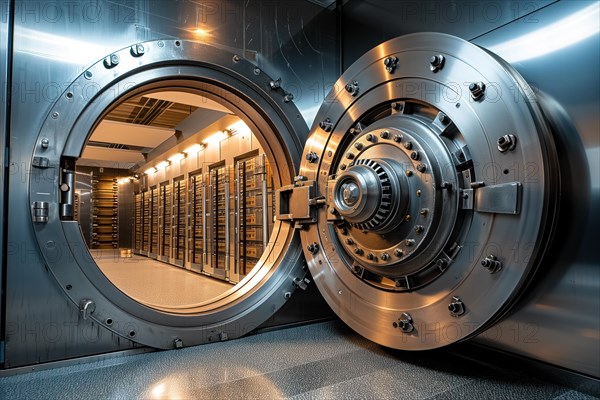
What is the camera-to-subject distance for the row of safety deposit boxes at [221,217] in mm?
4668

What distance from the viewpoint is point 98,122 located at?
1.62 metres

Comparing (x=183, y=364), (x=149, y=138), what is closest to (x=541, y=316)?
(x=183, y=364)

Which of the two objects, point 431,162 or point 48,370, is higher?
point 431,162

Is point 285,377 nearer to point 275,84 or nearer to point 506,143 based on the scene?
point 506,143

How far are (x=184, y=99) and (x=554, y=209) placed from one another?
13.0 feet

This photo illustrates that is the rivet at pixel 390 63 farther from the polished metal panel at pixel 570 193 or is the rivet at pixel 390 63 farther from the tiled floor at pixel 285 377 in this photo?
the tiled floor at pixel 285 377

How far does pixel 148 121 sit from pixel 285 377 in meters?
6.05

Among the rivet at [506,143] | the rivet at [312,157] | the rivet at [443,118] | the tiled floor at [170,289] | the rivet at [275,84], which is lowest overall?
the tiled floor at [170,289]

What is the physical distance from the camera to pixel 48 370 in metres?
1.40

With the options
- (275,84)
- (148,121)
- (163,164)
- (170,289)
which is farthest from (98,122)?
(163,164)

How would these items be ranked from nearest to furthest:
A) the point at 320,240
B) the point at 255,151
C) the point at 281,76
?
1. the point at 320,240
2. the point at 281,76
3. the point at 255,151

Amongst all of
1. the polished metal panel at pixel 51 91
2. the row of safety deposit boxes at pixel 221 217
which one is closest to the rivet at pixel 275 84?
the polished metal panel at pixel 51 91

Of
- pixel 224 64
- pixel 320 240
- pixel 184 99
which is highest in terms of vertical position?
pixel 184 99

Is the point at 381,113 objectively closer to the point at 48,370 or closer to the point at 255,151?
the point at 48,370
